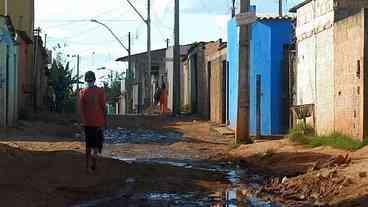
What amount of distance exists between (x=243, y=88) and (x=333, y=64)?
128 inches

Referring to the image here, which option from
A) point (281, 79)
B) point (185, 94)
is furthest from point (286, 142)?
point (185, 94)

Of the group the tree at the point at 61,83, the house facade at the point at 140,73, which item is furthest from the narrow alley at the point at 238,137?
the house facade at the point at 140,73

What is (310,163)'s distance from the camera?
13617 millimetres

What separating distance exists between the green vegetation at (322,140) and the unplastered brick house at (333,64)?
6.5 inches

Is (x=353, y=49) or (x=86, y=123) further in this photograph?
(x=353, y=49)

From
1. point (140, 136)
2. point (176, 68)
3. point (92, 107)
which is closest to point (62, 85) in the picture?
point (176, 68)

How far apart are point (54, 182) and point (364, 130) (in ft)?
20.4

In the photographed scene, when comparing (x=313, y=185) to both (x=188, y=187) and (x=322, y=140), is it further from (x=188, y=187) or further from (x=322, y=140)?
(x=322, y=140)

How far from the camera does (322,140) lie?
52.7 feet

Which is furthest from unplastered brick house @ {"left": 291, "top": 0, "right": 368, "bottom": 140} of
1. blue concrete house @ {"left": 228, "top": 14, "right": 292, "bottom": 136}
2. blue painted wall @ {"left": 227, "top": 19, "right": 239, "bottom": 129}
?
blue painted wall @ {"left": 227, "top": 19, "right": 239, "bottom": 129}

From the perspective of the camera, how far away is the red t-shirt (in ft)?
40.4

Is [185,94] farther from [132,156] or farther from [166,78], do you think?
[132,156]

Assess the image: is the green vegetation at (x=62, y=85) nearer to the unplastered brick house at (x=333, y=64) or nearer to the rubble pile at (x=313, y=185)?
the unplastered brick house at (x=333, y=64)

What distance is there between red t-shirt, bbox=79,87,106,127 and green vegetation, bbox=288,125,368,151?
4786 millimetres
